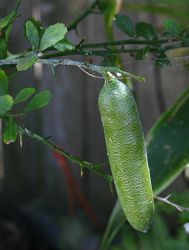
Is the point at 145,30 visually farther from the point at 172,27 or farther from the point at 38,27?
the point at 38,27

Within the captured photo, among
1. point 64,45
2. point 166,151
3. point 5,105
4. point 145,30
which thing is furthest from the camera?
point 166,151

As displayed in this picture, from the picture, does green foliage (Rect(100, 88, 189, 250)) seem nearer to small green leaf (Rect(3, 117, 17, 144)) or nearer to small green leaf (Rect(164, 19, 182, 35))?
small green leaf (Rect(164, 19, 182, 35))

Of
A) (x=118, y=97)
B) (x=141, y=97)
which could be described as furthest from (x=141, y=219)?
(x=141, y=97)

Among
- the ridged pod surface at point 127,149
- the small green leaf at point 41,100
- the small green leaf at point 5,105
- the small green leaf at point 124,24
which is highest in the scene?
the small green leaf at point 124,24

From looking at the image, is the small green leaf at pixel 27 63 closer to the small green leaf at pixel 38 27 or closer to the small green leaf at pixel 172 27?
the small green leaf at pixel 38 27

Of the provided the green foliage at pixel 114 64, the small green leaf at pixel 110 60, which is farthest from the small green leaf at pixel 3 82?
the small green leaf at pixel 110 60

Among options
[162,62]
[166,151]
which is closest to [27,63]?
[162,62]

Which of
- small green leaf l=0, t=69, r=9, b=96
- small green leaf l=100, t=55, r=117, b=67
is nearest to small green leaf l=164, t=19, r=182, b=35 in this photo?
small green leaf l=100, t=55, r=117, b=67
